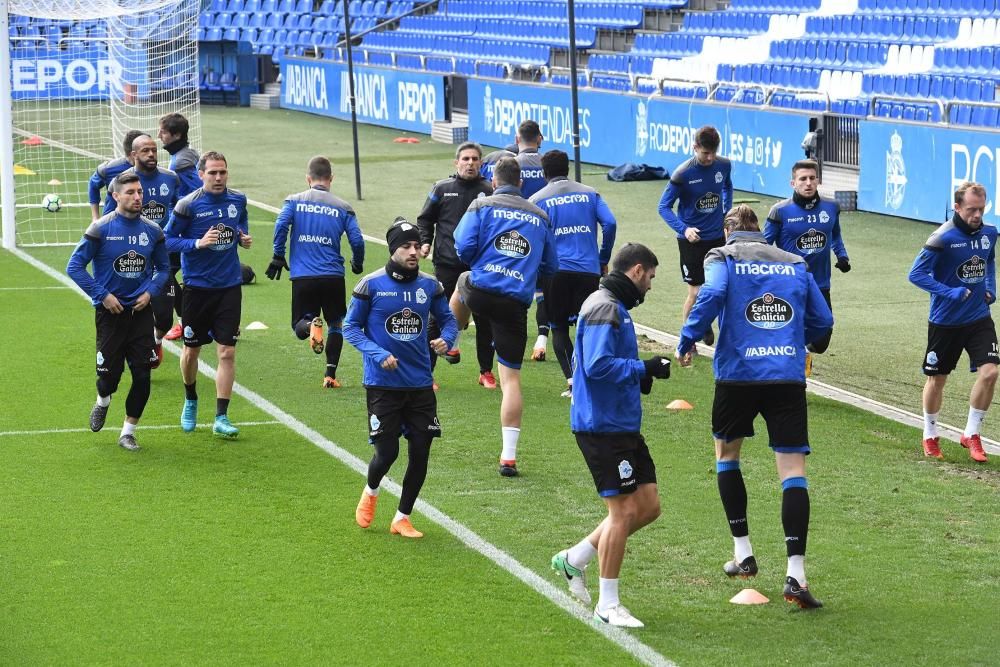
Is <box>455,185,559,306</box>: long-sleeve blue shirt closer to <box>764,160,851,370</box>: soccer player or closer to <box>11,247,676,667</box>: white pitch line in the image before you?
<box>11,247,676,667</box>: white pitch line

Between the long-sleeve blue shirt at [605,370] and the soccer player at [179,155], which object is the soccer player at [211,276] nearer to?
the soccer player at [179,155]

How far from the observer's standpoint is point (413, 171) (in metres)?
28.8

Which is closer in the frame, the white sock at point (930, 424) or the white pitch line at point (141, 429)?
the white sock at point (930, 424)

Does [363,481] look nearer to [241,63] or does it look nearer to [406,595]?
[406,595]

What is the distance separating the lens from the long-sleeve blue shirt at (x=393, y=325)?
27.9ft

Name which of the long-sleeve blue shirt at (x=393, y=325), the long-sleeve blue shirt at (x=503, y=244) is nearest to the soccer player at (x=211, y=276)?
the long-sleeve blue shirt at (x=503, y=244)

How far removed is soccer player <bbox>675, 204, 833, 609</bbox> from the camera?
738 centimetres

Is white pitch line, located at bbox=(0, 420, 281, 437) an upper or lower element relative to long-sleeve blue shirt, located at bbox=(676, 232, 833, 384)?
lower

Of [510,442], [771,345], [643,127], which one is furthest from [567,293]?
[643,127]

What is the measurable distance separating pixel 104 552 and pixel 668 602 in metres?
3.17

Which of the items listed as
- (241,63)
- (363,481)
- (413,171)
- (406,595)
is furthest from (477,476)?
(241,63)

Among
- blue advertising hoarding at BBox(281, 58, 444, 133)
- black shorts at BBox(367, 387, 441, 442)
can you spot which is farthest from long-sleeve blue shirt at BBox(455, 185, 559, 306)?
blue advertising hoarding at BBox(281, 58, 444, 133)

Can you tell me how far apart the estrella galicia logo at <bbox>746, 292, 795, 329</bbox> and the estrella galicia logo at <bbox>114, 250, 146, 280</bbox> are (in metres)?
4.89

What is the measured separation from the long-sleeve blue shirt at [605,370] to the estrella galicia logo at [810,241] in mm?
4727
